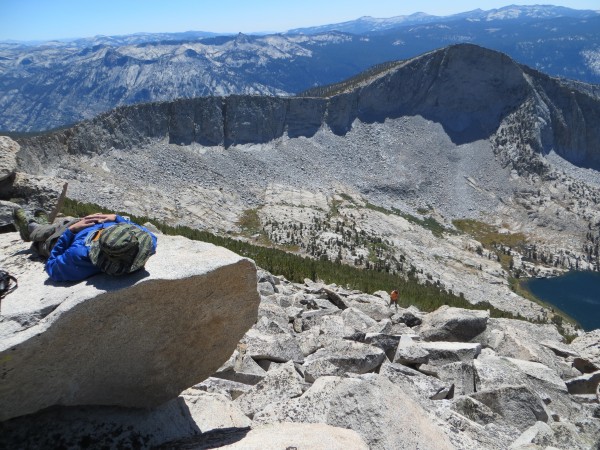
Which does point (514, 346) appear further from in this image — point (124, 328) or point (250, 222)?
point (250, 222)

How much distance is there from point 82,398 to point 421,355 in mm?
7926

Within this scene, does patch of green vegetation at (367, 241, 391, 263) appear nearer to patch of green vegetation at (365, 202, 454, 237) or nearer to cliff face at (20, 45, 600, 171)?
patch of green vegetation at (365, 202, 454, 237)

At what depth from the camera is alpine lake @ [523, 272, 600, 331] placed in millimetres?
68938

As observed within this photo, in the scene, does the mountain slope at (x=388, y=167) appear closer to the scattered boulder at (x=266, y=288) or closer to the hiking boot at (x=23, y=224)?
the scattered boulder at (x=266, y=288)

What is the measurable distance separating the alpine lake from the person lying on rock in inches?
2753

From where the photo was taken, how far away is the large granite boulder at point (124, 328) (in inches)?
241

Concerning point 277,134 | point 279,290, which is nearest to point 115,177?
point 277,134

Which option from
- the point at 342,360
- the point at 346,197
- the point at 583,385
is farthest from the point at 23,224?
the point at 346,197

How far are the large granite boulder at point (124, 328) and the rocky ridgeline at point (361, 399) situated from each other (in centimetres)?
29

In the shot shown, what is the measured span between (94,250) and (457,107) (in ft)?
424

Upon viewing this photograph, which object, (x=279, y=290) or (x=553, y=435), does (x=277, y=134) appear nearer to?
(x=279, y=290)

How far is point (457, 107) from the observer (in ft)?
408

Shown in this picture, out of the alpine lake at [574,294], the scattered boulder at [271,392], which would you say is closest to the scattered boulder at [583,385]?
the scattered boulder at [271,392]

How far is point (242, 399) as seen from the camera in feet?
29.9
